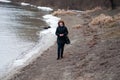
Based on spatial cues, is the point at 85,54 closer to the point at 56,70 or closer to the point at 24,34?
the point at 56,70

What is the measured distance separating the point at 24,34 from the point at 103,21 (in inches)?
289

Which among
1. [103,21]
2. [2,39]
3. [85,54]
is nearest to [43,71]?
[85,54]

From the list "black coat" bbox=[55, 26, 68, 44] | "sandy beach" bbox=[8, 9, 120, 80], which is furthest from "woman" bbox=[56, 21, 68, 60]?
"sandy beach" bbox=[8, 9, 120, 80]

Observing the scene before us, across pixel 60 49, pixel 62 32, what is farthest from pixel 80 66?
pixel 60 49

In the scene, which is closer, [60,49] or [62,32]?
[62,32]

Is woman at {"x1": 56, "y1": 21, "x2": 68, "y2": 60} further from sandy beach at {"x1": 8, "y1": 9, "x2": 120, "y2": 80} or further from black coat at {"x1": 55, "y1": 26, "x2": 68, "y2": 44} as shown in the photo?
sandy beach at {"x1": 8, "y1": 9, "x2": 120, "y2": 80}

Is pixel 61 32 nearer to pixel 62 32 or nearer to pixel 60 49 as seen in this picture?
pixel 62 32

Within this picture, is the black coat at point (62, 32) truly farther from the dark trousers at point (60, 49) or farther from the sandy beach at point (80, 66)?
the sandy beach at point (80, 66)

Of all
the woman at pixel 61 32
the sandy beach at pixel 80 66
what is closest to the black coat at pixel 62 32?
the woman at pixel 61 32

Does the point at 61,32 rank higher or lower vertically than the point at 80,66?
higher

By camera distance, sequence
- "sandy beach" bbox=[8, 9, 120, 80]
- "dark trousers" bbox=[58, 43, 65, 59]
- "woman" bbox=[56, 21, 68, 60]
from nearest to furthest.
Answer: "sandy beach" bbox=[8, 9, 120, 80]
"woman" bbox=[56, 21, 68, 60]
"dark trousers" bbox=[58, 43, 65, 59]

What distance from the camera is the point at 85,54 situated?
56.2ft

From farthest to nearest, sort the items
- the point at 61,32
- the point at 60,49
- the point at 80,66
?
the point at 60,49 → the point at 61,32 → the point at 80,66

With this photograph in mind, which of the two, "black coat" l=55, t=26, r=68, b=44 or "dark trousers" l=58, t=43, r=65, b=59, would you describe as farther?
"dark trousers" l=58, t=43, r=65, b=59
